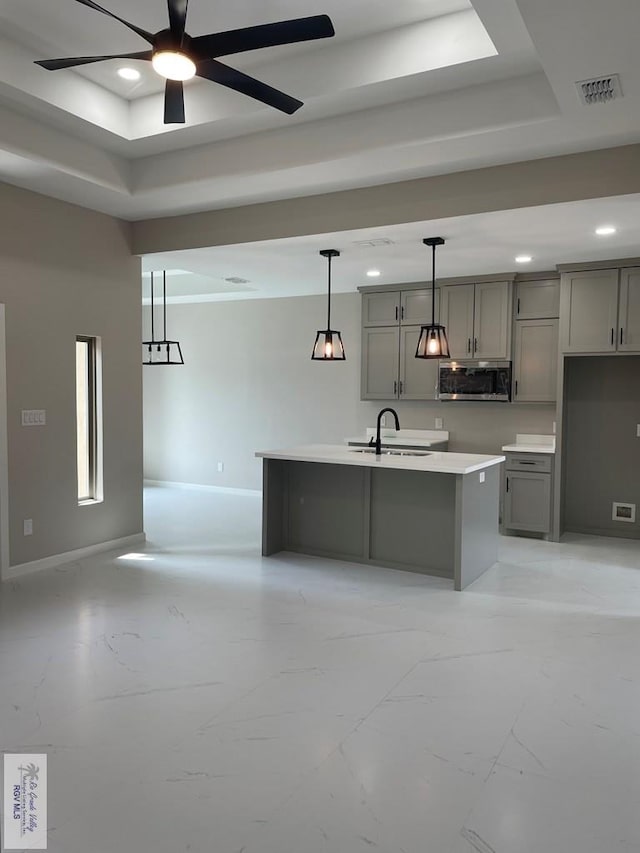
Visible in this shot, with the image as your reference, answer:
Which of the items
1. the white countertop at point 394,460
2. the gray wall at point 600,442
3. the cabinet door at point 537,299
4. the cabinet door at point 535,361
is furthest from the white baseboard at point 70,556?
the cabinet door at point 537,299

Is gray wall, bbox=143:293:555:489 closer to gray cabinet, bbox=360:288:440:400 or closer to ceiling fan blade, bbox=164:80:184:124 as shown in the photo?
gray cabinet, bbox=360:288:440:400

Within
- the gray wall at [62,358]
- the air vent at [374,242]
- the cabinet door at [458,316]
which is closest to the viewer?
the gray wall at [62,358]

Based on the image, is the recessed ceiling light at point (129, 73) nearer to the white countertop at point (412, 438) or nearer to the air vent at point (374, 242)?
the air vent at point (374, 242)

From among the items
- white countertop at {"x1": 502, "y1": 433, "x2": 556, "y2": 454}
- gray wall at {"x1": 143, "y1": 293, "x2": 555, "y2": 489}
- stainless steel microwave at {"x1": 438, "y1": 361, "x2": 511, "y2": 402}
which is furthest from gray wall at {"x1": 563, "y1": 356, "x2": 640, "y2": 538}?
gray wall at {"x1": 143, "y1": 293, "x2": 555, "y2": 489}

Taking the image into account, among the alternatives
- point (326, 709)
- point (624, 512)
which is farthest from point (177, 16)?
point (624, 512)

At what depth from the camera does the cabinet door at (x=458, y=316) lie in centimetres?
649

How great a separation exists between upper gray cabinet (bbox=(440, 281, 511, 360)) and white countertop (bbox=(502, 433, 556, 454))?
0.87 metres

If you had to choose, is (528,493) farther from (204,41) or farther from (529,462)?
(204,41)

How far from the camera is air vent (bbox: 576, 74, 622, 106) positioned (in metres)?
2.90

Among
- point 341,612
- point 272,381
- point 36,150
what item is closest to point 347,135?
point 36,150

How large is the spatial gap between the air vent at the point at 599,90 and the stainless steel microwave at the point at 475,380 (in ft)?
11.2

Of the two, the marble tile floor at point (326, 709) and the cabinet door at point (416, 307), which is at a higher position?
the cabinet door at point (416, 307)

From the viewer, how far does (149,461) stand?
30.9 ft

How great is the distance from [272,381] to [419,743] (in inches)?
244
